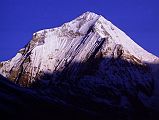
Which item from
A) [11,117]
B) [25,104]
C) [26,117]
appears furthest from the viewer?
[25,104]

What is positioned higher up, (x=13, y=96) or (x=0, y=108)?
(x=13, y=96)

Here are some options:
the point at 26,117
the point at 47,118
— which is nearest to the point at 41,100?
the point at 47,118

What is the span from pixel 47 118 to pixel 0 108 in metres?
22.5

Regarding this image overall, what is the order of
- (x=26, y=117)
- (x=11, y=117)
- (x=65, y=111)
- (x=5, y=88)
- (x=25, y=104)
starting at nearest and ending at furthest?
1. (x=11, y=117)
2. (x=26, y=117)
3. (x=25, y=104)
4. (x=5, y=88)
5. (x=65, y=111)

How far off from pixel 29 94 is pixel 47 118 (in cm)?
2723

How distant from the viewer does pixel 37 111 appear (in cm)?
13725

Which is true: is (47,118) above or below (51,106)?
below

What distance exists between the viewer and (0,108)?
115188 mm

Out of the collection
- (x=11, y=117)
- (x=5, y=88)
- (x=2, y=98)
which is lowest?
(x=11, y=117)

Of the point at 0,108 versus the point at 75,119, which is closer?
the point at 0,108

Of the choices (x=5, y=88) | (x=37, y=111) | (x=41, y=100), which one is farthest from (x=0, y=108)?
(x=41, y=100)

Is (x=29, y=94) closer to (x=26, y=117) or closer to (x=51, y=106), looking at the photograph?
(x=51, y=106)

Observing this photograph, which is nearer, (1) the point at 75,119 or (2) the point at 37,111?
(2) the point at 37,111

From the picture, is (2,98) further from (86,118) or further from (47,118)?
(86,118)
